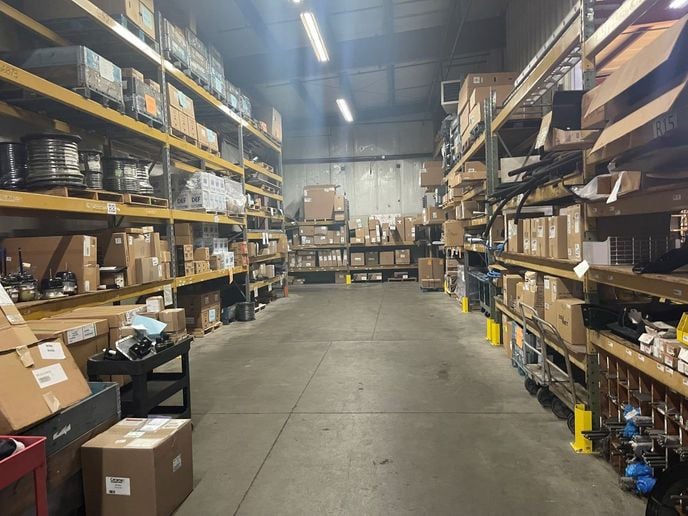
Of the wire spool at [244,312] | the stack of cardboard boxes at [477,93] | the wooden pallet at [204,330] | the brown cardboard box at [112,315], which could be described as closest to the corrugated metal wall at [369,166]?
the stack of cardboard boxes at [477,93]

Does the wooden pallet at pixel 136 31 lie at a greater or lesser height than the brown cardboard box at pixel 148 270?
greater

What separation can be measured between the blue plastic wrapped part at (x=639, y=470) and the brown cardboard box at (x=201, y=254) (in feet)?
17.6

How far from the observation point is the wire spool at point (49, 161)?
3373 mm

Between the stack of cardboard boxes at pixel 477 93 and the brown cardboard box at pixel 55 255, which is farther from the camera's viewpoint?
the stack of cardboard boxes at pixel 477 93

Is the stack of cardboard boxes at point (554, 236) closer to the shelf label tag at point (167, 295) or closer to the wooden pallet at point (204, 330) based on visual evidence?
the shelf label tag at point (167, 295)

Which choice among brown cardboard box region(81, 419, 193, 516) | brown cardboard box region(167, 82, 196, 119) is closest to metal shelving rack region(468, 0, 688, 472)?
brown cardboard box region(81, 419, 193, 516)

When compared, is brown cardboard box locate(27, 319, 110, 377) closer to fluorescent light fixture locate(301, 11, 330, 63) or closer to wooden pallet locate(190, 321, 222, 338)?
wooden pallet locate(190, 321, 222, 338)

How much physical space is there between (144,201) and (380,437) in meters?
3.44

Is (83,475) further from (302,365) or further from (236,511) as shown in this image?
(302,365)

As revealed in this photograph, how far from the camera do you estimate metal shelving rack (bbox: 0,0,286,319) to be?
122 inches

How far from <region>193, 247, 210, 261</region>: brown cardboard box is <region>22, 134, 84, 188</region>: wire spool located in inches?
102

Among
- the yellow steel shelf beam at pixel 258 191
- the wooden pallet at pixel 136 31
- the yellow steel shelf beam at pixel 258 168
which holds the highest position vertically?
the wooden pallet at pixel 136 31

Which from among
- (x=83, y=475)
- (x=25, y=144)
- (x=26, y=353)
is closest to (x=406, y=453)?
(x=83, y=475)

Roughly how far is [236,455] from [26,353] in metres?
1.33
